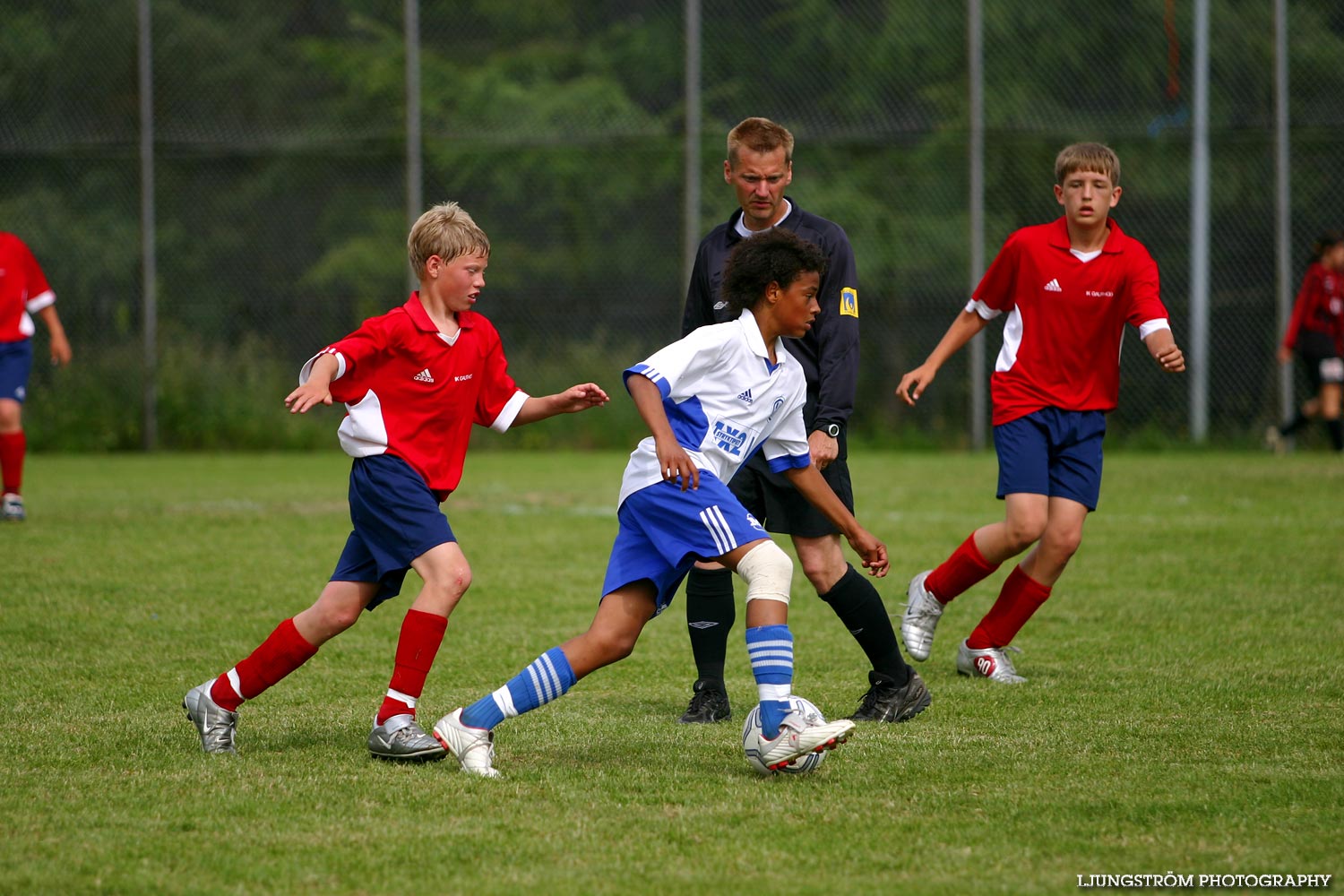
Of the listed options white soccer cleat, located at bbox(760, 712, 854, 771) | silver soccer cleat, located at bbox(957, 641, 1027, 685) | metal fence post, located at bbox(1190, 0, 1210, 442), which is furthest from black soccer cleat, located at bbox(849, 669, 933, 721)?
metal fence post, located at bbox(1190, 0, 1210, 442)

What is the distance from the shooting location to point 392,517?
4.12 m

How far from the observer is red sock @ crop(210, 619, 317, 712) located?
4.23 metres

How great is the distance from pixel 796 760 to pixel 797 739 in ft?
0.24

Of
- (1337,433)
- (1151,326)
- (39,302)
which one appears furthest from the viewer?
(1337,433)

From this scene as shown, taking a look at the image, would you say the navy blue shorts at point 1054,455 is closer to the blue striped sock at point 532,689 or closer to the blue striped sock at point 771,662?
the blue striped sock at point 771,662

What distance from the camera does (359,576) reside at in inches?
167

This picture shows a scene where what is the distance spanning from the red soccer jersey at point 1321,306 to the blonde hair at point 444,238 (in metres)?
11.5

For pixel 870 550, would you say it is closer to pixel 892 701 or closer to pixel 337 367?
pixel 892 701

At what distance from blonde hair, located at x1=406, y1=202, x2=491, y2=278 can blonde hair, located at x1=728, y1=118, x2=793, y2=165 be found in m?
0.93

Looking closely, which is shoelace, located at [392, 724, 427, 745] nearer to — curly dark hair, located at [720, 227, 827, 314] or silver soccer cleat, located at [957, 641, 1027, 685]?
curly dark hair, located at [720, 227, 827, 314]

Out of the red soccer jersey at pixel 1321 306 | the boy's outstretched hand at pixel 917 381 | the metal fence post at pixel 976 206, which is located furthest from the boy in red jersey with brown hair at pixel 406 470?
the metal fence post at pixel 976 206

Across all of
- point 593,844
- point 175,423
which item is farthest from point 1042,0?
point 593,844

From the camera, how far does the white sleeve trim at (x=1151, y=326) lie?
5.20 meters

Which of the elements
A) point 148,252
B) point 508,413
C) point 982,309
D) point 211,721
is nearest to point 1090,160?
point 982,309
